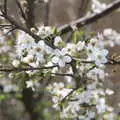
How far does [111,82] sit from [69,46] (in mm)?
1404

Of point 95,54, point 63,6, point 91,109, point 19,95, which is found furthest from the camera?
point 19,95

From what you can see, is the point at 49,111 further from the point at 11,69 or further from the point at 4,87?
the point at 11,69

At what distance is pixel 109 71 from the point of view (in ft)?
9.04

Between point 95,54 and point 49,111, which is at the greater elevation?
point 95,54

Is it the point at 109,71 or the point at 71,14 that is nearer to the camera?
the point at 109,71

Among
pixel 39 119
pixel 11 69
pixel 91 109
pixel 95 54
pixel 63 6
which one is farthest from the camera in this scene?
pixel 39 119

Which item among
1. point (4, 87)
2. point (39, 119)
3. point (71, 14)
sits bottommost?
point (39, 119)

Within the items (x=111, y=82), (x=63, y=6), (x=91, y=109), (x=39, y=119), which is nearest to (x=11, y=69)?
(x=91, y=109)

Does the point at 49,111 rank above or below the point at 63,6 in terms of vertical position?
below

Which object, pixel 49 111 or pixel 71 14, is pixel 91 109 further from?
pixel 49 111

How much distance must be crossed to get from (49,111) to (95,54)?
11.8ft

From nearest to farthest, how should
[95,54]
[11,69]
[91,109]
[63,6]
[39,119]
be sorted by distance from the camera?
[95,54]
[11,69]
[91,109]
[63,6]
[39,119]

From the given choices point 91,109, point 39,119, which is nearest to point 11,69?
point 91,109

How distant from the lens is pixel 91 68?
2174 millimetres
